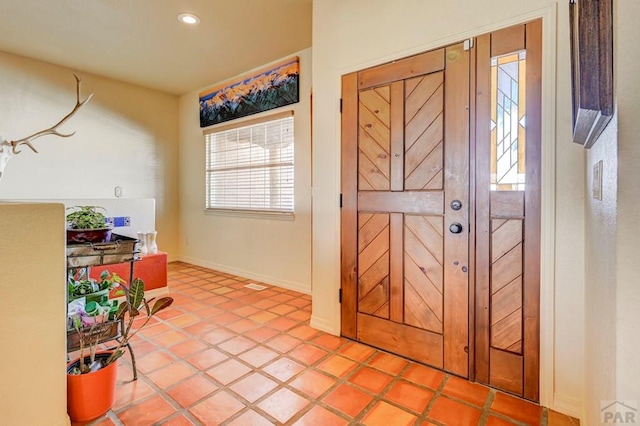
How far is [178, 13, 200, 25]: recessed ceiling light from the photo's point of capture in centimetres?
295

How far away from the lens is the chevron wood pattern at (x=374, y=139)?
2.25m

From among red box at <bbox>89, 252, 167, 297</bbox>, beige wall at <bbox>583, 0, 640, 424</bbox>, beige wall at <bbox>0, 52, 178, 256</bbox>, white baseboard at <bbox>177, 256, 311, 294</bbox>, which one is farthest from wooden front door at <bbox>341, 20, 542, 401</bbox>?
beige wall at <bbox>0, 52, 178, 256</bbox>

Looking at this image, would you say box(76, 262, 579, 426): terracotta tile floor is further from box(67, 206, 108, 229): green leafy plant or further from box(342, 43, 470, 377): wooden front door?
box(67, 206, 108, 229): green leafy plant

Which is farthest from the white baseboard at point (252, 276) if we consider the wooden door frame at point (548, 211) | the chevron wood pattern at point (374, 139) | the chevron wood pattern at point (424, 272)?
the wooden door frame at point (548, 211)

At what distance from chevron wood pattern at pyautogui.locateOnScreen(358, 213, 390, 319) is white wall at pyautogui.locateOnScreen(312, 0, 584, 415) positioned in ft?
0.79

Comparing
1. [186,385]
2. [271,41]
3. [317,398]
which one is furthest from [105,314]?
[271,41]

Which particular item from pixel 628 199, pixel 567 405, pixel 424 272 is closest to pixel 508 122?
pixel 424 272

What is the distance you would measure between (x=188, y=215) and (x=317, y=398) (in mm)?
4224

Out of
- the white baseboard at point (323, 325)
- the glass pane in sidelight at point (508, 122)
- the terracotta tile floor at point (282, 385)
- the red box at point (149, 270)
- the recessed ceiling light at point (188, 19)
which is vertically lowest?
the terracotta tile floor at point (282, 385)

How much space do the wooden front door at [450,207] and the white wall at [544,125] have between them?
66 millimetres

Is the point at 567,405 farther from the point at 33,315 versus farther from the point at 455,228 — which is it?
the point at 33,315

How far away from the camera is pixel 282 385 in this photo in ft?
6.15

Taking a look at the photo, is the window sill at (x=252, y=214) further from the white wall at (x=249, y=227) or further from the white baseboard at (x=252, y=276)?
the white baseboard at (x=252, y=276)

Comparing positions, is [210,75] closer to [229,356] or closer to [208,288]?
[208,288]
